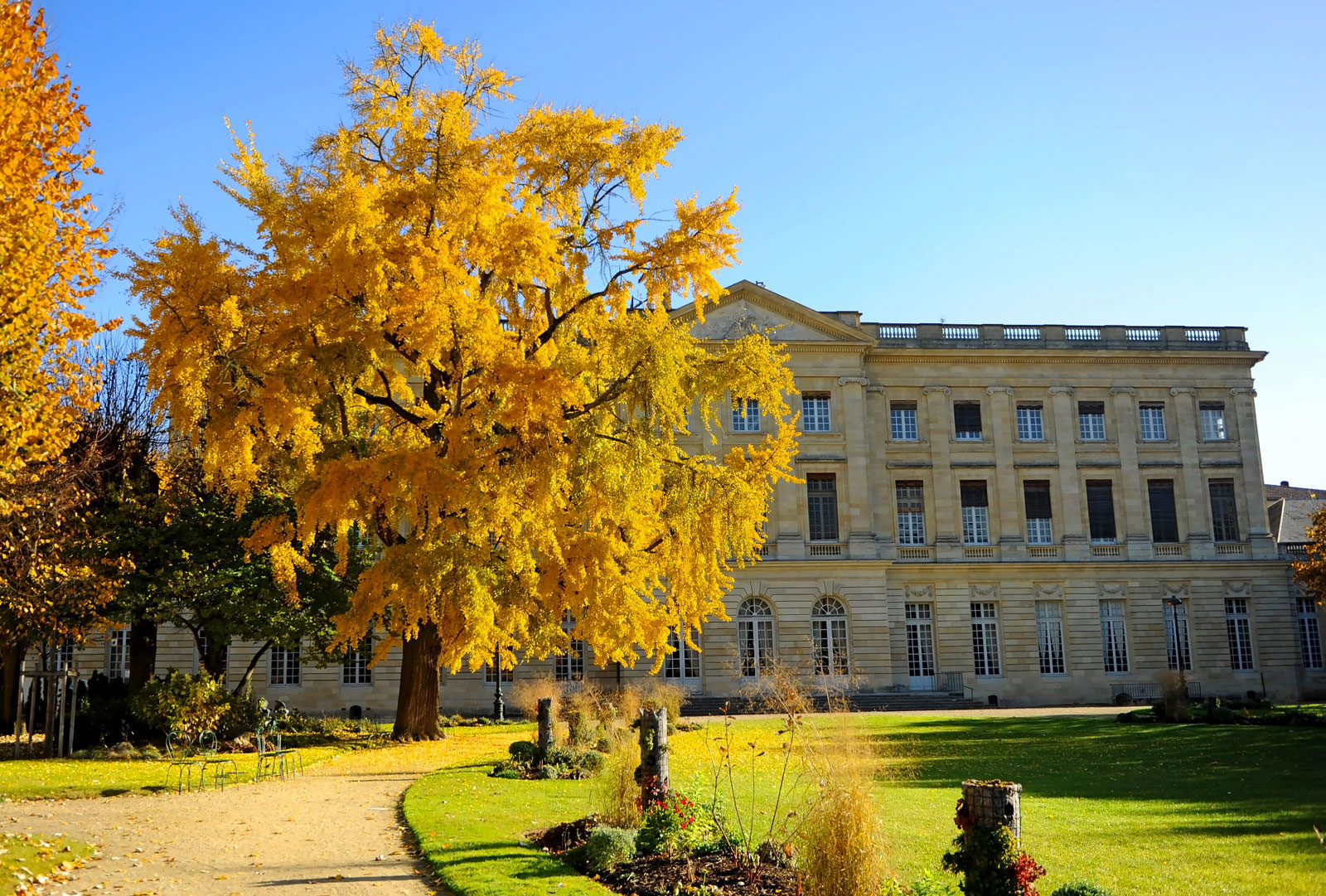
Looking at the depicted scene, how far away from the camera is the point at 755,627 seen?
3803cm

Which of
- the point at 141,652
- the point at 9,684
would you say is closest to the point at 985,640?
the point at 141,652

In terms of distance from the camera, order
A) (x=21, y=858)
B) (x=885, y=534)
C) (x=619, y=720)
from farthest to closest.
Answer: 1. (x=885, y=534)
2. (x=619, y=720)
3. (x=21, y=858)

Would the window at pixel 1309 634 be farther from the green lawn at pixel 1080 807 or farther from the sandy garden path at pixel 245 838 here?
the sandy garden path at pixel 245 838

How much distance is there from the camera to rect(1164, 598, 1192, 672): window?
130 feet

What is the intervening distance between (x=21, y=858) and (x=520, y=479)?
690cm

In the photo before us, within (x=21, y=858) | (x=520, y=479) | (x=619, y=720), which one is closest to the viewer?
(x=21, y=858)

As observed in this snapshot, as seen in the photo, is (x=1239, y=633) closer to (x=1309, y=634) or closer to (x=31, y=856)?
(x=1309, y=634)

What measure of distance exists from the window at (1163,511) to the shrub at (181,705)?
34.8 meters

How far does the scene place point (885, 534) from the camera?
3956cm

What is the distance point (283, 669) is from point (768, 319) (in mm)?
21545

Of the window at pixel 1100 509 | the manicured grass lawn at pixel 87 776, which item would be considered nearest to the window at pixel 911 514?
the window at pixel 1100 509

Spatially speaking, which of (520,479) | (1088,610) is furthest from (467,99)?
(1088,610)

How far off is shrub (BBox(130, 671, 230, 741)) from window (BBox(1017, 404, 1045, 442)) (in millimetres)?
31470

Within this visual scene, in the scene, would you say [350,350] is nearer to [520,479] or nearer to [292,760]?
[520,479]
